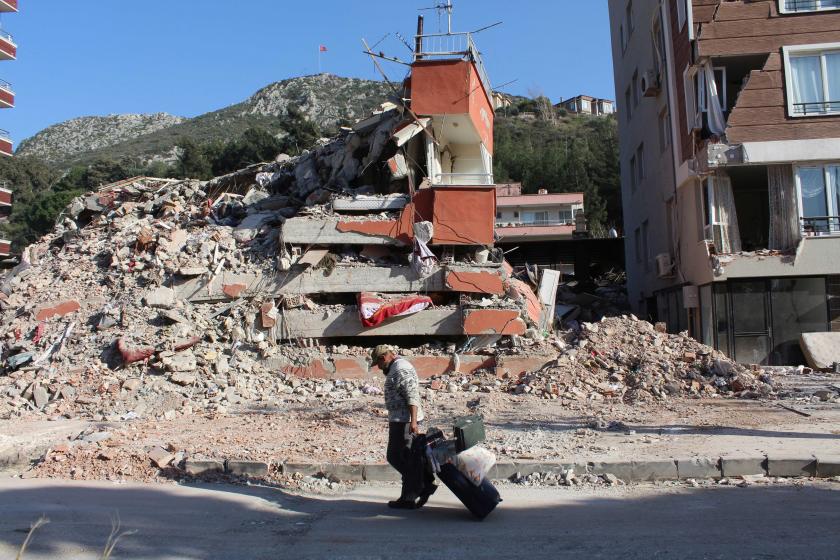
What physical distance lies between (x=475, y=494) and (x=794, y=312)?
1354cm

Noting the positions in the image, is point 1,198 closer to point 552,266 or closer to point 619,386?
point 552,266

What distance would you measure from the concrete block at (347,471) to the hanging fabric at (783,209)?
13.1 meters

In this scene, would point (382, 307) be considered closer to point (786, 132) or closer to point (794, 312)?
point (794, 312)

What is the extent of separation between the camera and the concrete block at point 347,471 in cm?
755

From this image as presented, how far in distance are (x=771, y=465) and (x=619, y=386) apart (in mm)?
4717

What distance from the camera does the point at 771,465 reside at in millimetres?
7172

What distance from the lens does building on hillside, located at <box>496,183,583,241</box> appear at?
165 feet

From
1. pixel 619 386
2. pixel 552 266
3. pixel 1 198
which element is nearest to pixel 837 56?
pixel 619 386

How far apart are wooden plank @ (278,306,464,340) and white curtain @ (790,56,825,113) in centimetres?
1029

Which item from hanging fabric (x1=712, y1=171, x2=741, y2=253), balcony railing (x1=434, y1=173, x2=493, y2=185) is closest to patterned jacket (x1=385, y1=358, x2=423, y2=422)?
balcony railing (x1=434, y1=173, x2=493, y2=185)

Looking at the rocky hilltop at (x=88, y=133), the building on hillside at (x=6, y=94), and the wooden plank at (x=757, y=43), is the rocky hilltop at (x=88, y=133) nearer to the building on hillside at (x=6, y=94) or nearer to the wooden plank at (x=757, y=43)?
Result: the building on hillside at (x=6, y=94)

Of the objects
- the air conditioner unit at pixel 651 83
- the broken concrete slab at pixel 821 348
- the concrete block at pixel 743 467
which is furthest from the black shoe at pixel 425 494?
the air conditioner unit at pixel 651 83

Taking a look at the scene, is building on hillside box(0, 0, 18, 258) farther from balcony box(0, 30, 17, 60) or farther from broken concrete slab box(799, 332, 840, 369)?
broken concrete slab box(799, 332, 840, 369)

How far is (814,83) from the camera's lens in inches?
641
